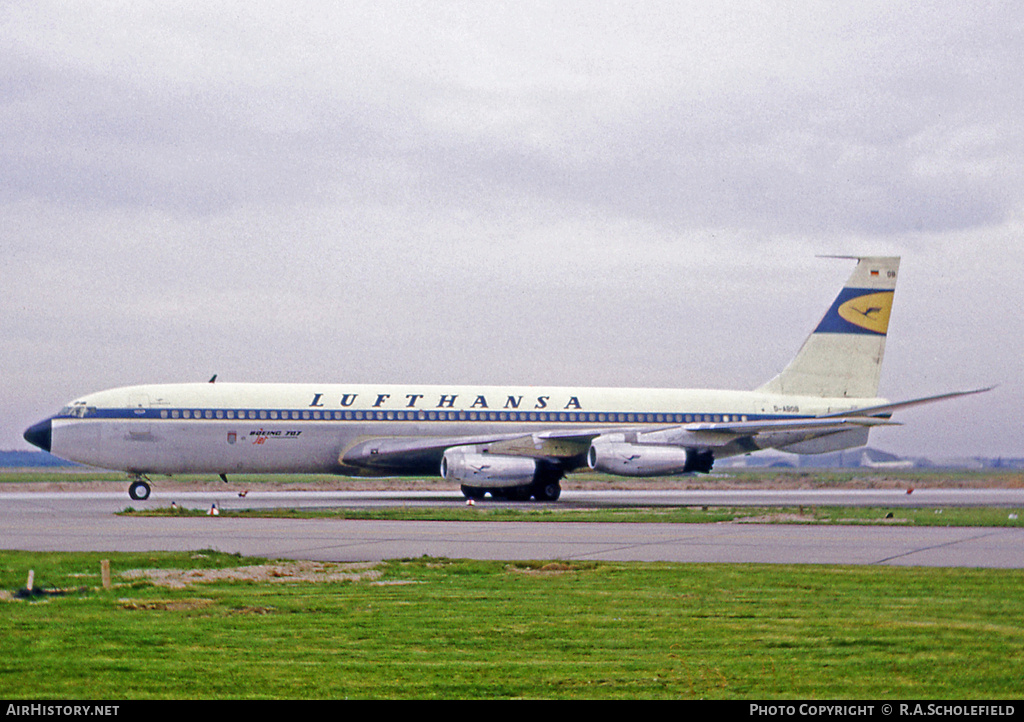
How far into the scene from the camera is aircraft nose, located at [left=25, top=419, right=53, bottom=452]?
36.2m

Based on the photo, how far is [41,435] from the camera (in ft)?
119

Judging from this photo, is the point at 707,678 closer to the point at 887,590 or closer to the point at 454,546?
the point at 887,590

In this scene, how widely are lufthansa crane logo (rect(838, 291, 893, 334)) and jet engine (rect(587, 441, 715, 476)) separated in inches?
492

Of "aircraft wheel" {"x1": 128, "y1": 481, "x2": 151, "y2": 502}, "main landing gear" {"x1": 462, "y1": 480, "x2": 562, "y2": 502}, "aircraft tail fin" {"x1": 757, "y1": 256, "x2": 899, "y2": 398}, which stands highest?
"aircraft tail fin" {"x1": 757, "y1": 256, "x2": 899, "y2": 398}

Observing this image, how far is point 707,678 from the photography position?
25.2ft

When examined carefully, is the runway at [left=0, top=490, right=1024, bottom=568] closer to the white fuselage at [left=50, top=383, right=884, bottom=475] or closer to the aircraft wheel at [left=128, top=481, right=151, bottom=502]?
the white fuselage at [left=50, top=383, right=884, bottom=475]

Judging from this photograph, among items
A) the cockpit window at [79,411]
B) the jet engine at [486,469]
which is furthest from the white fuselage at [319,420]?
the jet engine at [486,469]

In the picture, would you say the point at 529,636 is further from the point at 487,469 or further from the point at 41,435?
the point at 41,435

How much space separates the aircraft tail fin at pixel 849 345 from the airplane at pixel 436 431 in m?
1.99

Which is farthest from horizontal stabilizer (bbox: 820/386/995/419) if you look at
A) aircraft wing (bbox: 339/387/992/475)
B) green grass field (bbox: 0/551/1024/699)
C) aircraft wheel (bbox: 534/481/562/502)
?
green grass field (bbox: 0/551/1024/699)

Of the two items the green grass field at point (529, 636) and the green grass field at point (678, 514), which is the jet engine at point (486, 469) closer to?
the green grass field at point (678, 514)

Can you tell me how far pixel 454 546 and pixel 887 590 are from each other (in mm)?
8471
